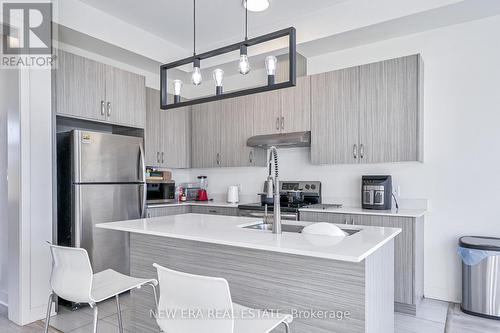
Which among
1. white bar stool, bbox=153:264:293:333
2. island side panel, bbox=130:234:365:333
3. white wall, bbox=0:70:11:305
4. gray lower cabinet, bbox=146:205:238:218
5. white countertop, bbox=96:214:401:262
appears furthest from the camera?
gray lower cabinet, bbox=146:205:238:218

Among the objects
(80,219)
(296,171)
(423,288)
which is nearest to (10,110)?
(80,219)

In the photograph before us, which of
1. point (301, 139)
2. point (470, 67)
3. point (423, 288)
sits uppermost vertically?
point (470, 67)

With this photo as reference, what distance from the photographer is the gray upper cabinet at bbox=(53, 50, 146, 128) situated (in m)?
3.03

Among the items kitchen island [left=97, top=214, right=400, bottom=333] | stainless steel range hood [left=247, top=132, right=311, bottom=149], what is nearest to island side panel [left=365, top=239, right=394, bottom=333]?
kitchen island [left=97, top=214, right=400, bottom=333]

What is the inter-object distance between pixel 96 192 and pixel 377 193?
9.05 ft

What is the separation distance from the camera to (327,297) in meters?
1.57

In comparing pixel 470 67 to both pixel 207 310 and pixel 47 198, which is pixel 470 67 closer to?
pixel 207 310

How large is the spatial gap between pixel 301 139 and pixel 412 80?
1.22 meters

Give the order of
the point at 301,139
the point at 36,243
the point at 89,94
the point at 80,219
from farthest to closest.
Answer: the point at 301,139
the point at 89,94
the point at 80,219
the point at 36,243

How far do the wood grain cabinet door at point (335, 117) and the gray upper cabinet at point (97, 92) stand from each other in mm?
2043

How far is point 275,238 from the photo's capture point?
5.53 ft

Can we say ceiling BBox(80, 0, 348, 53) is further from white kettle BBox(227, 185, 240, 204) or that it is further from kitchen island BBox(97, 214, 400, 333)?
kitchen island BBox(97, 214, 400, 333)

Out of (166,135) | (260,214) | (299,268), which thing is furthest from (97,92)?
(299,268)

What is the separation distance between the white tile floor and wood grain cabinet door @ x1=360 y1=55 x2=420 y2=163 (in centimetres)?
138
